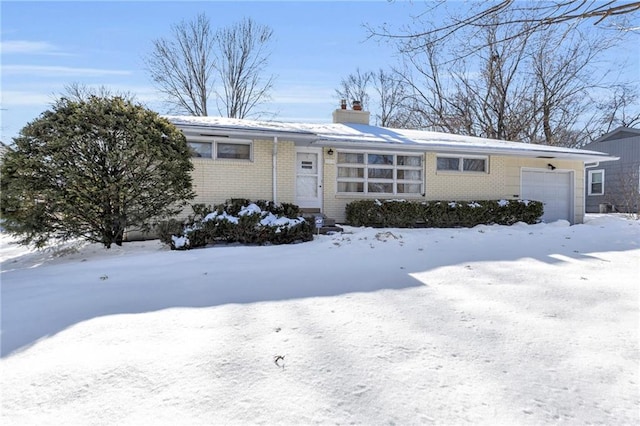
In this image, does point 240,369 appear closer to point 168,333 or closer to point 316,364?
point 316,364

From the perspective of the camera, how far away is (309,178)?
36.7 ft

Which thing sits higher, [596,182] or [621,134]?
[621,134]

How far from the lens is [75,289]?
407cm

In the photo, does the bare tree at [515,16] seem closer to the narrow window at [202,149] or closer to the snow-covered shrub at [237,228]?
the snow-covered shrub at [237,228]

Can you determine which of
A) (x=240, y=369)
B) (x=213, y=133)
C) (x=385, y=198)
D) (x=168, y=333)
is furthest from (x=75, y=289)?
(x=385, y=198)

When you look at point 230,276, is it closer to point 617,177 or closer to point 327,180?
point 327,180

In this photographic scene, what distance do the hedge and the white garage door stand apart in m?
1.26

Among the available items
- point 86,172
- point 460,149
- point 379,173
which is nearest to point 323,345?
point 86,172

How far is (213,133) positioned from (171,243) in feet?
11.7

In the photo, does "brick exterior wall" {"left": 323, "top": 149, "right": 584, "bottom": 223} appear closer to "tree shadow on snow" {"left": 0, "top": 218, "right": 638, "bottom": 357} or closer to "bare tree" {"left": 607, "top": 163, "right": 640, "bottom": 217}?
"tree shadow on snow" {"left": 0, "top": 218, "right": 638, "bottom": 357}

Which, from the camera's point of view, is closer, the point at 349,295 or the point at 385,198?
the point at 349,295

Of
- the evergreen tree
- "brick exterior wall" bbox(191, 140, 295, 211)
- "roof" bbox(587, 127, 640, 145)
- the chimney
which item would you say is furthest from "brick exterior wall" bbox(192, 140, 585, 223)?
"roof" bbox(587, 127, 640, 145)

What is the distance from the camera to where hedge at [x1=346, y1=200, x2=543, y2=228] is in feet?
34.9

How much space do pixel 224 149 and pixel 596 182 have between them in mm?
21795
